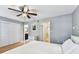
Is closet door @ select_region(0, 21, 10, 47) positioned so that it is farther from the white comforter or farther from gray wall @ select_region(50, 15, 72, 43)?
gray wall @ select_region(50, 15, 72, 43)

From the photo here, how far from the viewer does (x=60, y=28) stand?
427cm

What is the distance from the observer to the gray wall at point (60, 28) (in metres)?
3.93

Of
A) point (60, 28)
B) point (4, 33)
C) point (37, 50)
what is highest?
point (60, 28)

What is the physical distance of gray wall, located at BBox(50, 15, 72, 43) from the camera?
12.9ft

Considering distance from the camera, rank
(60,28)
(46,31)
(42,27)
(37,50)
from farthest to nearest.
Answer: (42,27) < (46,31) < (60,28) < (37,50)

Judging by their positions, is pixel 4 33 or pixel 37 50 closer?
pixel 37 50

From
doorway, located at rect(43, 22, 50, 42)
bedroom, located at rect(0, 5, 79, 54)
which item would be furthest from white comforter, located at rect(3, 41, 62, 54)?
doorway, located at rect(43, 22, 50, 42)

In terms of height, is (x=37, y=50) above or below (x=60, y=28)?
below

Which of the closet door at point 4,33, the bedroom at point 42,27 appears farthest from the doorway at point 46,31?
the closet door at point 4,33

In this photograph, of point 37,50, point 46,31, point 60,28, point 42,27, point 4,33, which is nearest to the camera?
point 37,50

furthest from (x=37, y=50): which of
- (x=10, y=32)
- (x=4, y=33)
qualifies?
(x=10, y=32)

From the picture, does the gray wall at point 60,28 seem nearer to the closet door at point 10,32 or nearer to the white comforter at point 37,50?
the white comforter at point 37,50

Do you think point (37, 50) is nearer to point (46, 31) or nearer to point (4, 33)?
point (46, 31)
